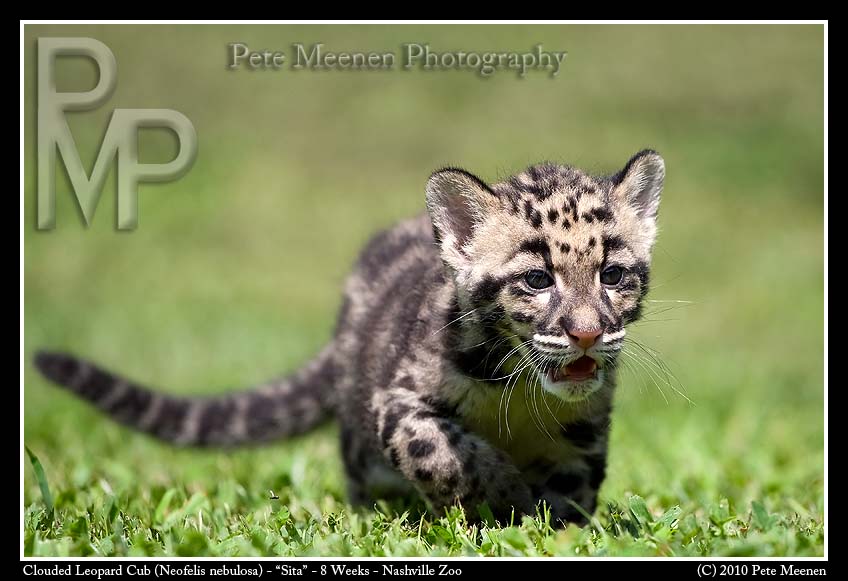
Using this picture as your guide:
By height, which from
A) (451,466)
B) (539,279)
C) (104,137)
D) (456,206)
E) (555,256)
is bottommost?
(451,466)

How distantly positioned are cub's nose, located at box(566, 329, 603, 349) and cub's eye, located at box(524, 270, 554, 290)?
349mm

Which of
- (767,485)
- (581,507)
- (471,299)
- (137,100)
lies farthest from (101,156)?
(137,100)

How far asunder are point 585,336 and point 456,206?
1.10 meters

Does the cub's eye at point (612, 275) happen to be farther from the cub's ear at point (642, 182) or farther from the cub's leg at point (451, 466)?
the cub's leg at point (451, 466)

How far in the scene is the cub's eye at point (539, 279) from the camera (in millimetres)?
5266

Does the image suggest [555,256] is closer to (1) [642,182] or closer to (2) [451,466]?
(1) [642,182]

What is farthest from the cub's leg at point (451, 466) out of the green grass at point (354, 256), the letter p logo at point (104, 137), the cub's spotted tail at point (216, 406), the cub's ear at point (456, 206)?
the cub's spotted tail at point (216, 406)

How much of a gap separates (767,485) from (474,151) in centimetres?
1188

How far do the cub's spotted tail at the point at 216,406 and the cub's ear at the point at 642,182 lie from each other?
2.87m

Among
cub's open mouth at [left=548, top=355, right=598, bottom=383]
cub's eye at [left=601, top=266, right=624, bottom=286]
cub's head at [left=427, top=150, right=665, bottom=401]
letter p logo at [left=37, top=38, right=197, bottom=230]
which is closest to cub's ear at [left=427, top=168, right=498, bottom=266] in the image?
cub's head at [left=427, top=150, right=665, bottom=401]

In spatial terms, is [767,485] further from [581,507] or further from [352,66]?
[352,66]

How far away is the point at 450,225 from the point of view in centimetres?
564

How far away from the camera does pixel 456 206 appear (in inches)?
222

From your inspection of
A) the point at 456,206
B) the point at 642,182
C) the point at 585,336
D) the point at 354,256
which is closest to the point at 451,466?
the point at 585,336
